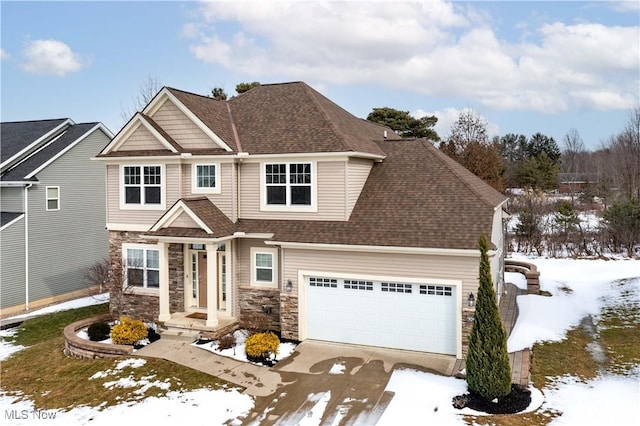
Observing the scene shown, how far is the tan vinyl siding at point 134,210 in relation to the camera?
16234 millimetres

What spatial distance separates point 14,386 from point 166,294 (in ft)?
15.4

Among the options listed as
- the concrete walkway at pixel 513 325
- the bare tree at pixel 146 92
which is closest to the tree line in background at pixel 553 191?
the concrete walkway at pixel 513 325

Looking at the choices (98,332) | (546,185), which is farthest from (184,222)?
(546,185)

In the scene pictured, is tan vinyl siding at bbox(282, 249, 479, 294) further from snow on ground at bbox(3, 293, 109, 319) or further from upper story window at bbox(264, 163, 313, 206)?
snow on ground at bbox(3, 293, 109, 319)

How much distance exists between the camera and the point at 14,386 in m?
12.5

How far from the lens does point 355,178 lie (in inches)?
601

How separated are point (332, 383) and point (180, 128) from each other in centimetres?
985

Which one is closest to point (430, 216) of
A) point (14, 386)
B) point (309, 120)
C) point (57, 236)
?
point (309, 120)

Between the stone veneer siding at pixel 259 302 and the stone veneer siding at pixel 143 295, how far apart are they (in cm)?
223

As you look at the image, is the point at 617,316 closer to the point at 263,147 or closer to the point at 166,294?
the point at 263,147

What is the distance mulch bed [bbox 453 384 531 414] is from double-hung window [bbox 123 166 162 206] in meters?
11.3

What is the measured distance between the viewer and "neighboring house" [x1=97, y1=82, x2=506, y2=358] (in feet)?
43.8

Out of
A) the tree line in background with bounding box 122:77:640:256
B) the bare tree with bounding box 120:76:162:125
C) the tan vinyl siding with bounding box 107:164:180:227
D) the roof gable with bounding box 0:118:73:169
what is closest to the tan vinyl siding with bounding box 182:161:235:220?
the tan vinyl siding with bounding box 107:164:180:227

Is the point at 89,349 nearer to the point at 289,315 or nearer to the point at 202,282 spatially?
the point at 202,282
